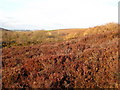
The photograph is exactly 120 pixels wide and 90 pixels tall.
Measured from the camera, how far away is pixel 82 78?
5609mm

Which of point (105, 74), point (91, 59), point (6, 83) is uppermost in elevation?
point (91, 59)

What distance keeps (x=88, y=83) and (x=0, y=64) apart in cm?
564

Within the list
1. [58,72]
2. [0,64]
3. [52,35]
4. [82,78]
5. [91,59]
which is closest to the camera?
[82,78]

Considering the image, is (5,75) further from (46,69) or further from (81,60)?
(81,60)

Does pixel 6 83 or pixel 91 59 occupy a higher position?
pixel 91 59

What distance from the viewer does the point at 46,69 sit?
6.23 meters

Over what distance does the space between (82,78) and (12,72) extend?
129 inches

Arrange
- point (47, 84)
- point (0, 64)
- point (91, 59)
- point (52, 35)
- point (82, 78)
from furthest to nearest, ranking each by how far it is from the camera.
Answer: point (52, 35)
point (0, 64)
point (91, 59)
point (82, 78)
point (47, 84)

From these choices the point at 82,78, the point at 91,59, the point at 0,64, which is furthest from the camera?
the point at 0,64

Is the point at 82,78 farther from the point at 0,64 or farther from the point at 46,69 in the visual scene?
the point at 0,64

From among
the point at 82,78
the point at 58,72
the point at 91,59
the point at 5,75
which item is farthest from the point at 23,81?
the point at 91,59

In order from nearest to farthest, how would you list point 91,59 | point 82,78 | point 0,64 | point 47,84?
point 47,84, point 82,78, point 91,59, point 0,64

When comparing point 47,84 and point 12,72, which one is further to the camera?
point 12,72

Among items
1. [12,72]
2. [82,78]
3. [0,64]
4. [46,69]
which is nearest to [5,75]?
[12,72]
